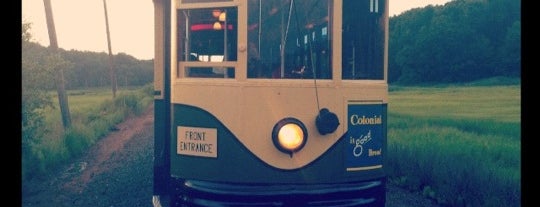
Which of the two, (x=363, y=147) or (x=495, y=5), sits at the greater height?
(x=495, y=5)

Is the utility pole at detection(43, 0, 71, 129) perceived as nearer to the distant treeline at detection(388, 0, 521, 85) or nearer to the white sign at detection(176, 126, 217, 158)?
the white sign at detection(176, 126, 217, 158)

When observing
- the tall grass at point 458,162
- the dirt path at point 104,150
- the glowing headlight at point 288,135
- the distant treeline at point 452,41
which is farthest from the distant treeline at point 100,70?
the glowing headlight at point 288,135

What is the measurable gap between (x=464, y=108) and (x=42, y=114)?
16.2 meters

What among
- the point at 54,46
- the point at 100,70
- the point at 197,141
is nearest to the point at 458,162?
the point at 197,141

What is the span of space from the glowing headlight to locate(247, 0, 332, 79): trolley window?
0.40 metres

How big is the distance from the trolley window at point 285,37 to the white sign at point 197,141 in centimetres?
57

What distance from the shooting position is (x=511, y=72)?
3209 centimetres

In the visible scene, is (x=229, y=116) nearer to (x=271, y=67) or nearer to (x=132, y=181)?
(x=271, y=67)

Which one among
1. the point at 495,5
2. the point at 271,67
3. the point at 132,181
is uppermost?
the point at 495,5

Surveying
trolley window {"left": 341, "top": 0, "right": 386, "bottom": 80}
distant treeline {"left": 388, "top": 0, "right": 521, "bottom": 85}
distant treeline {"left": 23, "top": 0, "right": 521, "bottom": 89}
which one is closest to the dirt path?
trolley window {"left": 341, "top": 0, "right": 386, "bottom": 80}

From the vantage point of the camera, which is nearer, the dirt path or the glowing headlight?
the glowing headlight

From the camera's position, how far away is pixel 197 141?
4.05 meters

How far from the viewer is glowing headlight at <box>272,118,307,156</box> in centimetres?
389

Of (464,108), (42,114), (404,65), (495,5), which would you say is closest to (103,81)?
(404,65)
